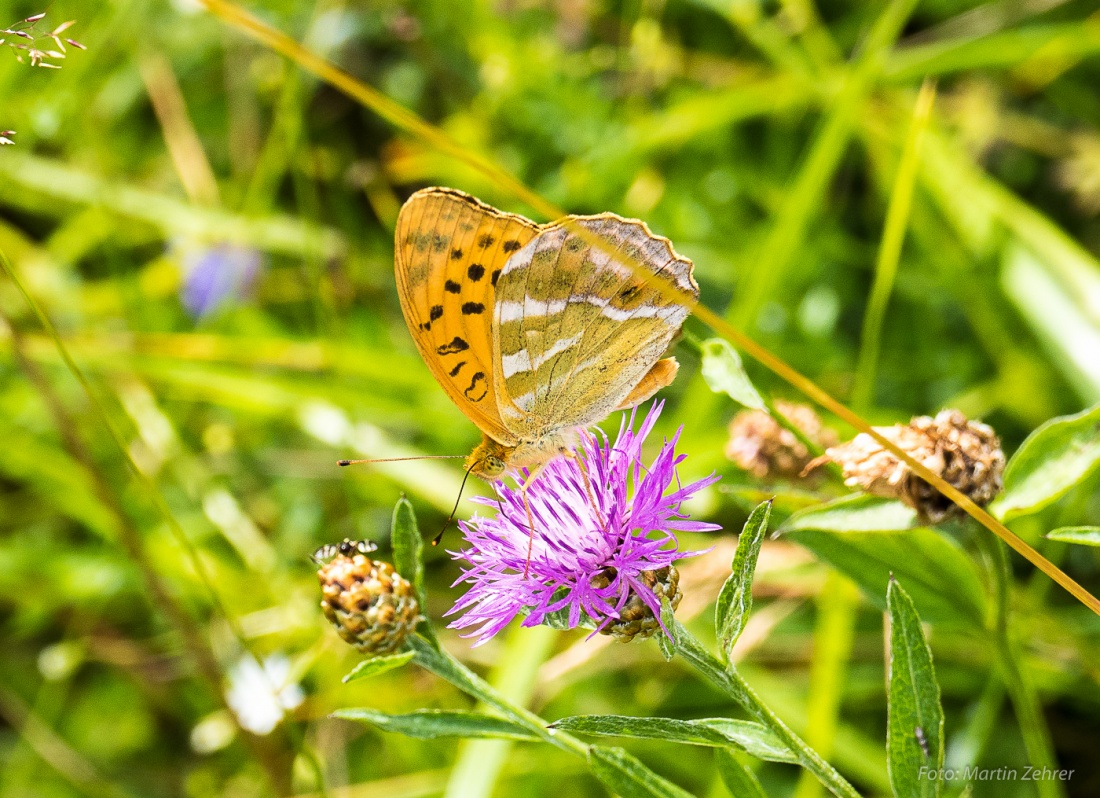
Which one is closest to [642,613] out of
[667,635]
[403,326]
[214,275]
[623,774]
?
[667,635]

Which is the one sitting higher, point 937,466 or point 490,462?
point 490,462

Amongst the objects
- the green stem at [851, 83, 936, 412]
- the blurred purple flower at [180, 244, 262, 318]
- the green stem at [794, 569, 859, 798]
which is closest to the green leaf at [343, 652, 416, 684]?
the green stem at [794, 569, 859, 798]

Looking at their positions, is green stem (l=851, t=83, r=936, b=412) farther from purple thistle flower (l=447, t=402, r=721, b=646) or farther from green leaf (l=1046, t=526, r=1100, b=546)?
green leaf (l=1046, t=526, r=1100, b=546)

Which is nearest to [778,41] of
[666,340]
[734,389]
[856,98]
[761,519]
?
[856,98]

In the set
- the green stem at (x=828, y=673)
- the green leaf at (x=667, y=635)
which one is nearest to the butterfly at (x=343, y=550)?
the green leaf at (x=667, y=635)

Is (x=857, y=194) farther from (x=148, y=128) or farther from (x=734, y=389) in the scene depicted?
(x=148, y=128)

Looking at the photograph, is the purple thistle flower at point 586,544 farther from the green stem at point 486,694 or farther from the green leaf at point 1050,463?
the green leaf at point 1050,463

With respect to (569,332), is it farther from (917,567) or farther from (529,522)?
(917,567)
